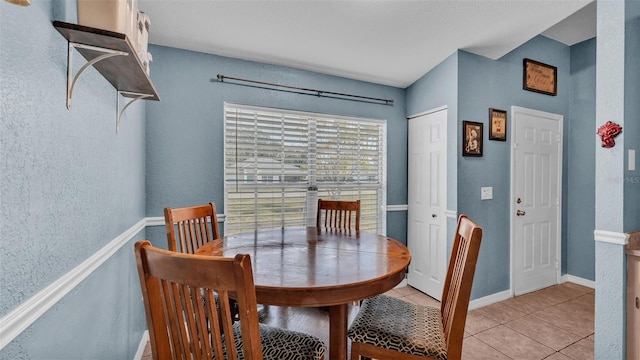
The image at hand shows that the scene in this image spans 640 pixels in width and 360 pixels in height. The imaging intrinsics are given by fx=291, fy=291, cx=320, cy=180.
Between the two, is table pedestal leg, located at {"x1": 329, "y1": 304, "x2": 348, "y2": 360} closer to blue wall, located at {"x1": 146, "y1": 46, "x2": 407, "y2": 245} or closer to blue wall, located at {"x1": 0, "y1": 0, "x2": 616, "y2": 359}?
blue wall, located at {"x1": 0, "y1": 0, "x2": 616, "y2": 359}

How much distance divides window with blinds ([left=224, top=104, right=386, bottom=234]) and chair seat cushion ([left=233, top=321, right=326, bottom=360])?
166cm

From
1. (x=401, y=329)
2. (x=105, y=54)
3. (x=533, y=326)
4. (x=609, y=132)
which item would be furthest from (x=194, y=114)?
(x=533, y=326)

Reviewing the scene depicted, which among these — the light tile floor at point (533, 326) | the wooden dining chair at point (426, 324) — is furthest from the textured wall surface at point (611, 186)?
the wooden dining chair at point (426, 324)

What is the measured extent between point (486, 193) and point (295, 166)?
6.45 feet

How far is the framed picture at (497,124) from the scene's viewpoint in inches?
117

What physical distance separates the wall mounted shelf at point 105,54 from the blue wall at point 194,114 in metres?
1.00

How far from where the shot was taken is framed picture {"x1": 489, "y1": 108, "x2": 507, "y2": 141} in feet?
9.71

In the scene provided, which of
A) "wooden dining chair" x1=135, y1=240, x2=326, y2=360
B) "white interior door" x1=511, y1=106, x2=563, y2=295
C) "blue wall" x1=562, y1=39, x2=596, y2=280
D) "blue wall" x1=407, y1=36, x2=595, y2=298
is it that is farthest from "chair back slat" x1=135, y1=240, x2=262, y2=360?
"blue wall" x1=562, y1=39, x2=596, y2=280

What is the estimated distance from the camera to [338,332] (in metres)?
1.35

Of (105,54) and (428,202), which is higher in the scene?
(105,54)

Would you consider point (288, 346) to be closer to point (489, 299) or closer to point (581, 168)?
point (489, 299)

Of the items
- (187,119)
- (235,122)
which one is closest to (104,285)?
(187,119)

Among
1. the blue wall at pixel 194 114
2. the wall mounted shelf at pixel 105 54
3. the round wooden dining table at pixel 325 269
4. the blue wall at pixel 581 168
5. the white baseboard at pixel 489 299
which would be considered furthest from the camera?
the blue wall at pixel 581 168

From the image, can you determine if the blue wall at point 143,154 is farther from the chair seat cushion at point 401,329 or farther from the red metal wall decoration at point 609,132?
the chair seat cushion at point 401,329
